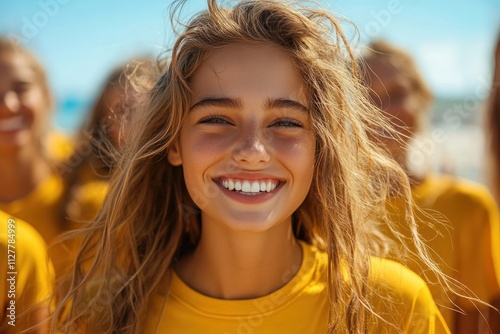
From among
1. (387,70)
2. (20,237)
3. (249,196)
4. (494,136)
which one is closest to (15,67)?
(20,237)

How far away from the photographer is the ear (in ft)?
7.82

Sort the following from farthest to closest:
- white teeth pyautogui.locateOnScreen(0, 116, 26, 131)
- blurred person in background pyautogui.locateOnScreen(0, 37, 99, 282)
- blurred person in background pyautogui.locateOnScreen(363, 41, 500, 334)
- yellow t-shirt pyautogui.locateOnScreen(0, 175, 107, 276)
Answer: white teeth pyautogui.locateOnScreen(0, 116, 26, 131) < blurred person in background pyautogui.locateOnScreen(0, 37, 99, 282) < yellow t-shirt pyautogui.locateOnScreen(0, 175, 107, 276) < blurred person in background pyautogui.locateOnScreen(363, 41, 500, 334)

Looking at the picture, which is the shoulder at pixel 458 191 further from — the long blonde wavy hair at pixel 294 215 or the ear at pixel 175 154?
the ear at pixel 175 154

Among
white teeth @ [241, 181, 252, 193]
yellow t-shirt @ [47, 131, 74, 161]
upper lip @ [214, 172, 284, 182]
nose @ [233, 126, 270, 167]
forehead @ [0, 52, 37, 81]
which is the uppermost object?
forehead @ [0, 52, 37, 81]

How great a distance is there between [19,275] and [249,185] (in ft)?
3.36

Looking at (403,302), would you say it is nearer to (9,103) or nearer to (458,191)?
(458,191)

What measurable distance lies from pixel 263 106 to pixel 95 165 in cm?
176

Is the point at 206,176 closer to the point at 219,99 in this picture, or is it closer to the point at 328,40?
the point at 219,99

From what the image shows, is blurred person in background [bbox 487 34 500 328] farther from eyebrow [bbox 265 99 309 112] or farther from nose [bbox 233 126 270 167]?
nose [bbox 233 126 270 167]

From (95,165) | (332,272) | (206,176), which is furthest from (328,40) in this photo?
(95,165)

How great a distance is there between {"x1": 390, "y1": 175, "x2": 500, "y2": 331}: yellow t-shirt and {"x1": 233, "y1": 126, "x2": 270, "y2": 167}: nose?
106 cm

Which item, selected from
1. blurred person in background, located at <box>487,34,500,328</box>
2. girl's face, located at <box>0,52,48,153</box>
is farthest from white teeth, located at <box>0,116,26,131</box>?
blurred person in background, located at <box>487,34,500,328</box>

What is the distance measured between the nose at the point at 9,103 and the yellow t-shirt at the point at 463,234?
2236mm

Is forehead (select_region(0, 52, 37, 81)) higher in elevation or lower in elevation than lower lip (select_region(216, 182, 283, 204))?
higher
